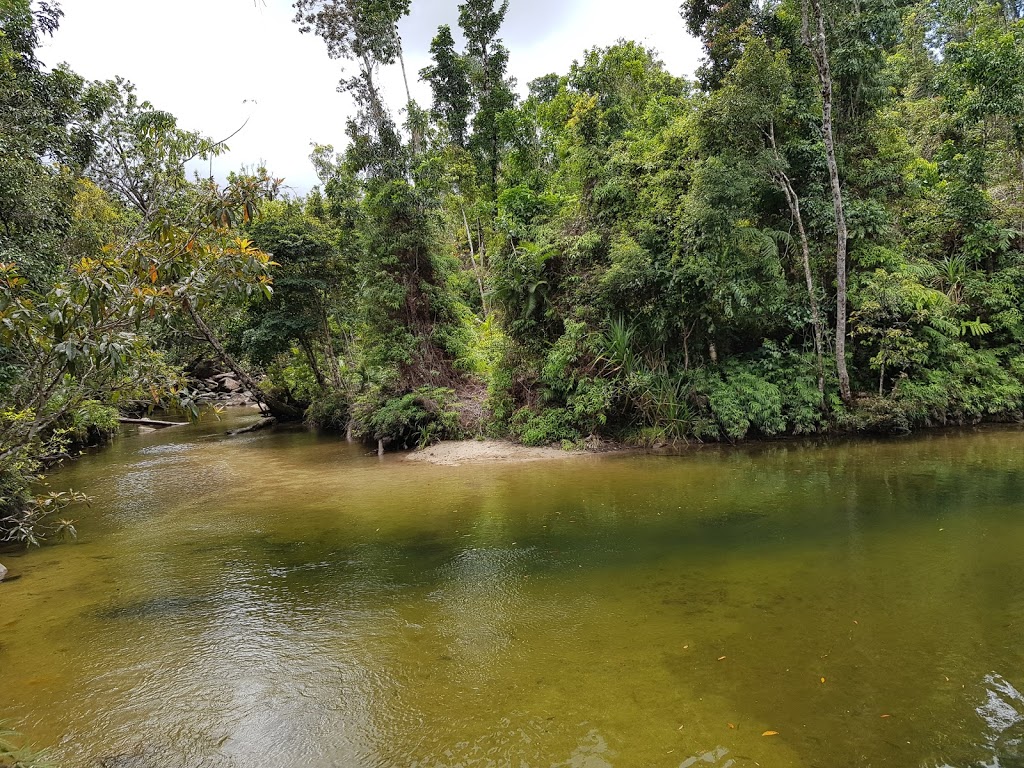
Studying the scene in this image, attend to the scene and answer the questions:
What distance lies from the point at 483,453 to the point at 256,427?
38.7ft

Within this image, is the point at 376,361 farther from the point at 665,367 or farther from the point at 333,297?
the point at 665,367

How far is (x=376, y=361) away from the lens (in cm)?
1445

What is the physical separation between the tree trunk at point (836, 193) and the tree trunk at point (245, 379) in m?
17.2

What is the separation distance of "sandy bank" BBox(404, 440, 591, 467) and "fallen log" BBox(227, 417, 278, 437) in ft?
30.9

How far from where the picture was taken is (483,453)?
12.2 m

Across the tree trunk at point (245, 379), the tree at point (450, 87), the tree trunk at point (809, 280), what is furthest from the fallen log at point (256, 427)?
the tree trunk at point (809, 280)

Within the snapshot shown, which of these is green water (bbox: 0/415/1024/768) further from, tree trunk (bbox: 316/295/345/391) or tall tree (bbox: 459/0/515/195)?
tall tree (bbox: 459/0/515/195)

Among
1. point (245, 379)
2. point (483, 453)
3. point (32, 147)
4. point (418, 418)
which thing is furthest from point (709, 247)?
point (245, 379)

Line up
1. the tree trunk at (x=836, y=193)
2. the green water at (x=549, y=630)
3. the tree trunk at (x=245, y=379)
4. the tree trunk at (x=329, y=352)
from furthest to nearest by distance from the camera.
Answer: the tree trunk at (x=329, y=352), the tree trunk at (x=245, y=379), the tree trunk at (x=836, y=193), the green water at (x=549, y=630)

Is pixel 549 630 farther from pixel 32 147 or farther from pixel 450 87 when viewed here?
pixel 450 87

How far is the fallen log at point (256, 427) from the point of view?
18.8 m

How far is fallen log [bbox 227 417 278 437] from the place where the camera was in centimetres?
1879

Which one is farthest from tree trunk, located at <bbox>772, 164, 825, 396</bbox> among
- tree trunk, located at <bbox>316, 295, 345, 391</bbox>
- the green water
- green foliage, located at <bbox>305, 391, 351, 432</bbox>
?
tree trunk, located at <bbox>316, 295, 345, 391</bbox>

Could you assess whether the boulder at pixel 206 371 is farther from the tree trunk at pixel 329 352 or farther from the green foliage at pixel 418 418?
the green foliage at pixel 418 418
